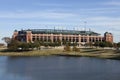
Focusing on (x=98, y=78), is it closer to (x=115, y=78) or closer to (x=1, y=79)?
(x=115, y=78)

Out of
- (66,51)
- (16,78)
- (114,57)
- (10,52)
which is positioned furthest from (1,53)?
(16,78)

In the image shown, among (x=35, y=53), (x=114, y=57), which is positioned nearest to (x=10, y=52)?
(x=35, y=53)

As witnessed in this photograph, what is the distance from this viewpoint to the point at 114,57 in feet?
481

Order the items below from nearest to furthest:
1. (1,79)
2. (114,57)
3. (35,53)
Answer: (1,79)
(114,57)
(35,53)

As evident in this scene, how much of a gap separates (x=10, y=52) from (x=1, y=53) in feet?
16.5

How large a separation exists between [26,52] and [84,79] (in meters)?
121

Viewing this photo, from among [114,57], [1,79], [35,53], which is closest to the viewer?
[1,79]

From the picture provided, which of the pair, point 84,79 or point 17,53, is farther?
point 17,53

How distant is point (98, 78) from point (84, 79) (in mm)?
3220

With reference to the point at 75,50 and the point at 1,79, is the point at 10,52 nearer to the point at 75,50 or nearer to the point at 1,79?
the point at 75,50

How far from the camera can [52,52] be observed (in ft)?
622

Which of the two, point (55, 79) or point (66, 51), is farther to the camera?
point (66, 51)

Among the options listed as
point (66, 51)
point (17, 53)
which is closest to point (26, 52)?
point (17, 53)

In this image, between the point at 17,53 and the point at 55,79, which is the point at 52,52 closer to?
the point at 17,53
